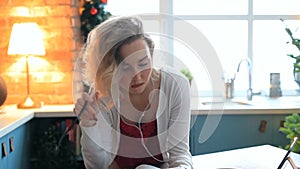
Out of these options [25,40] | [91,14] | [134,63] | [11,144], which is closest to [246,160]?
[134,63]

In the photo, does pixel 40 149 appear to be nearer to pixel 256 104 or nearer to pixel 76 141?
pixel 76 141

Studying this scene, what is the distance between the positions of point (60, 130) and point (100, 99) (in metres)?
1.82

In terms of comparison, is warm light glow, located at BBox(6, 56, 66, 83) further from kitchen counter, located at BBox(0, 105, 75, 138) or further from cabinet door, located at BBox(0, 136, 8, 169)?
cabinet door, located at BBox(0, 136, 8, 169)

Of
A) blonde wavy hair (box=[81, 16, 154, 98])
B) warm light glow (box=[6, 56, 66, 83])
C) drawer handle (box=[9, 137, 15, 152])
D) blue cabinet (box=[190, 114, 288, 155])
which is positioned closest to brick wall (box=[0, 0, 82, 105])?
warm light glow (box=[6, 56, 66, 83])

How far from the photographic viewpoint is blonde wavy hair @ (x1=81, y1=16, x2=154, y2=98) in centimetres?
101

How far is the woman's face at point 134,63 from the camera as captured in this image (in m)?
0.98

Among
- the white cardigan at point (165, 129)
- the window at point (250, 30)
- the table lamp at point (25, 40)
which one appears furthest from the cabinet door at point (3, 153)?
the window at point (250, 30)

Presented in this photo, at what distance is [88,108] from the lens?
102 centimetres

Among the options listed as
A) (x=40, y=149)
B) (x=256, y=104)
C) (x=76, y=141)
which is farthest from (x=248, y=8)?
(x=40, y=149)

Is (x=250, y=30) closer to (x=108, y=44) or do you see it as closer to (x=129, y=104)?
(x=129, y=104)

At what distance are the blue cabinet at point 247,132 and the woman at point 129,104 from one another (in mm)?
1561

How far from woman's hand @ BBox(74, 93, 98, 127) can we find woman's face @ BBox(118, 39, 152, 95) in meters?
0.09

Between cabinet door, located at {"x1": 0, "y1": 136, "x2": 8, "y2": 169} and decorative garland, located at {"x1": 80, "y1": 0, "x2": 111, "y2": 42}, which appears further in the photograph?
decorative garland, located at {"x1": 80, "y1": 0, "x2": 111, "y2": 42}

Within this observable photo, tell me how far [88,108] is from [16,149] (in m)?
1.65
